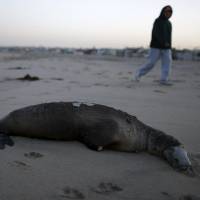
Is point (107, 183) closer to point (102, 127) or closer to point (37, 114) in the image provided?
point (102, 127)

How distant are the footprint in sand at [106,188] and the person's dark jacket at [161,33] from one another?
712cm

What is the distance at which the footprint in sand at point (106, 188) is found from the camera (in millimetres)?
2300

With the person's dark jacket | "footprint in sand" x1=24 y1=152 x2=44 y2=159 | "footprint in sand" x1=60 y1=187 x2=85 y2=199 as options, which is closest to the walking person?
the person's dark jacket

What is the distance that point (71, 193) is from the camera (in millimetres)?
2223

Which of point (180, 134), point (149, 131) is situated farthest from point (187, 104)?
point (149, 131)

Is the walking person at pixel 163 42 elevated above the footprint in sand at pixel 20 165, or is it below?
above

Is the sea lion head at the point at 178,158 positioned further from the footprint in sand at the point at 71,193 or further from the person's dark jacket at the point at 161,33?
the person's dark jacket at the point at 161,33

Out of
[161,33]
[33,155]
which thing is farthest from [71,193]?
[161,33]

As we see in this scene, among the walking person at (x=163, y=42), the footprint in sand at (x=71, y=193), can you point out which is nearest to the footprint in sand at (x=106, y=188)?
the footprint in sand at (x=71, y=193)

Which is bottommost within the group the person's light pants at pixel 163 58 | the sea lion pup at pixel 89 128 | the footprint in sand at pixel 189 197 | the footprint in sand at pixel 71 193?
the footprint in sand at pixel 189 197

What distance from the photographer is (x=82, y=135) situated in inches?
127

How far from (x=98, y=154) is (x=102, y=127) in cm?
29

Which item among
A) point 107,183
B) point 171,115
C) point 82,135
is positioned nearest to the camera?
point 107,183

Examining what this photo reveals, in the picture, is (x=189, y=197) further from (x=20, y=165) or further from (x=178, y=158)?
(x=20, y=165)
